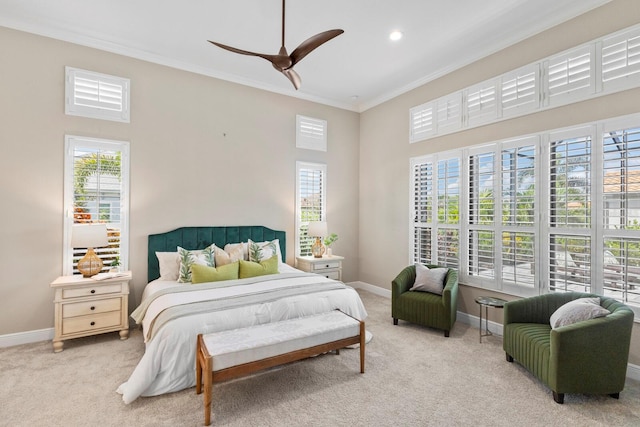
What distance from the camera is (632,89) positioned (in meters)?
2.98

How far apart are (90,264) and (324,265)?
10.8 feet

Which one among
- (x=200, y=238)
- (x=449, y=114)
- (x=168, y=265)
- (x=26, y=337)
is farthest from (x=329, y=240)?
(x=26, y=337)

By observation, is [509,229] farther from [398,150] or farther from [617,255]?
[398,150]

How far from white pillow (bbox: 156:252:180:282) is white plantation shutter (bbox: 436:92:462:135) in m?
4.25

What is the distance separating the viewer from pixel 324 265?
5402mm

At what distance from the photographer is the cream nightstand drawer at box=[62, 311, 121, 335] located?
11.4ft

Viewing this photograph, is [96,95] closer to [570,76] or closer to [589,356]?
[570,76]

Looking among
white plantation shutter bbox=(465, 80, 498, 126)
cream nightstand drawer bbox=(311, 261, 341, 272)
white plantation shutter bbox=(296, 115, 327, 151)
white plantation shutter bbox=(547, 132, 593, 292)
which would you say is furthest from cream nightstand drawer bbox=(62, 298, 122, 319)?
white plantation shutter bbox=(465, 80, 498, 126)

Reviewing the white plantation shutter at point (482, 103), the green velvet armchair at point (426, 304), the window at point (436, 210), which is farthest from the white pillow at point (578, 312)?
the white plantation shutter at point (482, 103)

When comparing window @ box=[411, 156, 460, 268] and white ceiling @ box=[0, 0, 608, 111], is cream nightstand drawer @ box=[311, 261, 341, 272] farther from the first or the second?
white ceiling @ box=[0, 0, 608, 111]

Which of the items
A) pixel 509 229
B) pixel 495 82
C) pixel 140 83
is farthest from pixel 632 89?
pixel 140 83

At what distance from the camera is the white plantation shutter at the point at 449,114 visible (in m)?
4.56

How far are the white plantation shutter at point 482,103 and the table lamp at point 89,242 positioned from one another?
4.97m

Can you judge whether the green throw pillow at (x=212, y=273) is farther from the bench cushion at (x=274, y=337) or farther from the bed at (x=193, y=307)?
the bench cushion at (x=274, y=337)
